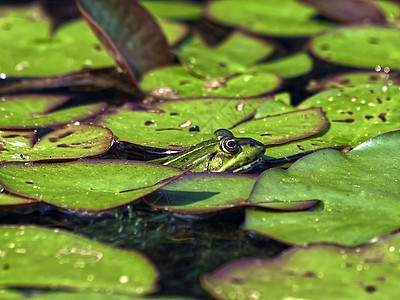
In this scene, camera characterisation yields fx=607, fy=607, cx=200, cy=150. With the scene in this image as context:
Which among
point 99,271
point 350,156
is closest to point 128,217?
point 99,271

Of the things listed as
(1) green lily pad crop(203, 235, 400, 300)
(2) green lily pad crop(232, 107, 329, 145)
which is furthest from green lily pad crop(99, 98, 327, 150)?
(1) green lily pad crop(203, 235, 400, 300)

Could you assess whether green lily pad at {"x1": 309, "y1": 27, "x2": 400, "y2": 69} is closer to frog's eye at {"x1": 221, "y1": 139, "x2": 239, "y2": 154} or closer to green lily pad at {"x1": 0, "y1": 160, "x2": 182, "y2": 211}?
frog's eye at {"x1": 221, "y1": 139, "x2": 239, "y2": 154}

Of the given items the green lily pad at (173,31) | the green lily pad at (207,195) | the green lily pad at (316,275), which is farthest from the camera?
the green lily pad at (173,31)

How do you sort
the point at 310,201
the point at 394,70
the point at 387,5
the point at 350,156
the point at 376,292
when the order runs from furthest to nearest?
the point at 387,5, the point at 394,70, the point at 350,156, the point at 310,201, the point at 376,292

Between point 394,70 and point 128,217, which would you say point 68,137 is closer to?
point 128,217

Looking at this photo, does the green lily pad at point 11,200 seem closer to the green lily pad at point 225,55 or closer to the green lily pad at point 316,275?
the green lily pad at point 316,275

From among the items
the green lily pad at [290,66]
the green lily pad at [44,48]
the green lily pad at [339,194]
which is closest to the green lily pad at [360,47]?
the green lily pad at [290,66]
